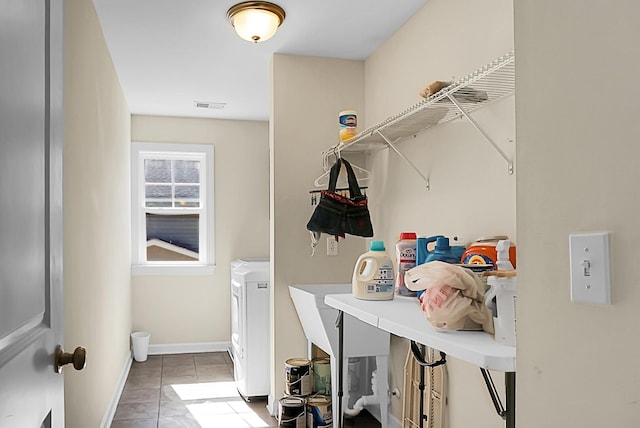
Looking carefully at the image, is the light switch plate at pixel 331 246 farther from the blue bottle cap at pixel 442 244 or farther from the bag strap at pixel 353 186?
the blue bottle cap at pixel 442 244

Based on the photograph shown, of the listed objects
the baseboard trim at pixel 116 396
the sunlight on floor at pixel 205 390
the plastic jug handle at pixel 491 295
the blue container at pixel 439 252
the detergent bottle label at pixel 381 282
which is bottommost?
the sunlight on floor at pixel 205 390

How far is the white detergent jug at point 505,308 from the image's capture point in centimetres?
134

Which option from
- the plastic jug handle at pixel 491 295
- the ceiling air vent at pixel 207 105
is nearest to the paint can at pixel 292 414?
the plastic jug handle at pixel 491 295

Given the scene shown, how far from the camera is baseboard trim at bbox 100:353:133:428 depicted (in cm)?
334

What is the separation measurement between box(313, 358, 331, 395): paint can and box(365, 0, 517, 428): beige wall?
37 cm

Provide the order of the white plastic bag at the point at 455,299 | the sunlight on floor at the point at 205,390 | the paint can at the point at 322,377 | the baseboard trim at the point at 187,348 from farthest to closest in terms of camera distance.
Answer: the baseboard trim at the point at 187,348 → the sunlight on floor at the point at 205,390 → the paint can at the point at 322,377 → the white plastic bag at the point at 455,299

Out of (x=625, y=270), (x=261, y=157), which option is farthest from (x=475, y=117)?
(x=261, y=157)

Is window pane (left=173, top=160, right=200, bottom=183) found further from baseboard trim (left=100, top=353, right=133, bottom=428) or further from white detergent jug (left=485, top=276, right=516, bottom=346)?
white detergent jug (left=485, top=276, right=516, bottom=346)

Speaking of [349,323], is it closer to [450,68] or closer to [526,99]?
[450,68]

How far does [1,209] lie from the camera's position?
84 cm

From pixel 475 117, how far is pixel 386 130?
1.89 ft

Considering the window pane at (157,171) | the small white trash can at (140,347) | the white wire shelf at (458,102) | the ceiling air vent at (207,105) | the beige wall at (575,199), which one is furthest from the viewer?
the window pane at (157,171)

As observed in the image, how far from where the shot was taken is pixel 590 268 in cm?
76

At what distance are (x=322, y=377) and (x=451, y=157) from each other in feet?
5.05
